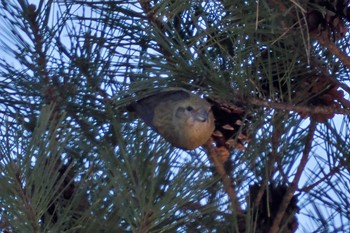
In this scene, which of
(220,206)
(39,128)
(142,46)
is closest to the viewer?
(39,128)

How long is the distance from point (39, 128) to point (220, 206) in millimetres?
383

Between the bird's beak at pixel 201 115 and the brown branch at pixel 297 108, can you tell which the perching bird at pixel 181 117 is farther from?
the brown branch at pixel 297 108

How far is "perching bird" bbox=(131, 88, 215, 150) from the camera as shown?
1.34m

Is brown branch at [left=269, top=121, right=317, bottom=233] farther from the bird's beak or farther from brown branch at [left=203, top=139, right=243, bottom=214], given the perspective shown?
the bird's beak

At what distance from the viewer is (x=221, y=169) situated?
1409mm

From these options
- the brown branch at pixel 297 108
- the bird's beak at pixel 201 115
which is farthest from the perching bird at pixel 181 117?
the brown branch at pixel 297 108

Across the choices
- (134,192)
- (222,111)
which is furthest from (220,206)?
(134,192)

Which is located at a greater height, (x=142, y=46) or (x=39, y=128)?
(x=142, y=46)

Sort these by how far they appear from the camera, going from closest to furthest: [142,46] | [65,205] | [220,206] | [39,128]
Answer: [39,128], [65,205], [220,206], [142,46]

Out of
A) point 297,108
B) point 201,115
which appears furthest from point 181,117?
point 297,108

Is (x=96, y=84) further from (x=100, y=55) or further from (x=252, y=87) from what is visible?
(x=252, y=87)

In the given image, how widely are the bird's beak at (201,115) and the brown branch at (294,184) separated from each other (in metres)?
0.20

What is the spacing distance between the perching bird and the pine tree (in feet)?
0.06

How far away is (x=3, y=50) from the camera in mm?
1622
